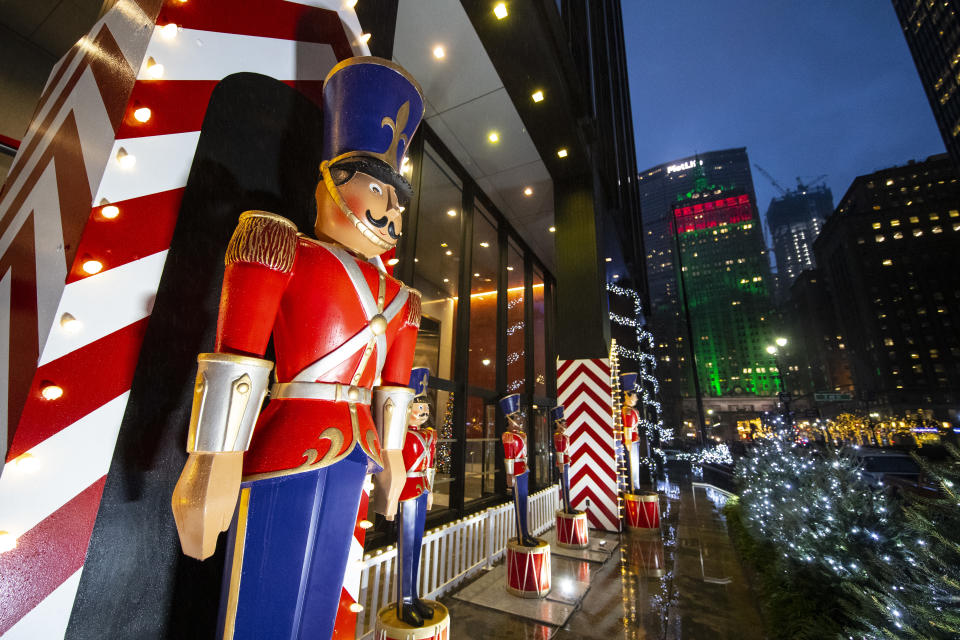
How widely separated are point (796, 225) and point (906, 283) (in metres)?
77.8

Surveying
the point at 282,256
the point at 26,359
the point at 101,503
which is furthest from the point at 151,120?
the point at 101,503

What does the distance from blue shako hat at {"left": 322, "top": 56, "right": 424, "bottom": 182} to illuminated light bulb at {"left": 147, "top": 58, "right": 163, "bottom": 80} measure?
1.44ft

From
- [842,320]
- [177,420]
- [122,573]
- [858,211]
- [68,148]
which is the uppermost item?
[858,211]

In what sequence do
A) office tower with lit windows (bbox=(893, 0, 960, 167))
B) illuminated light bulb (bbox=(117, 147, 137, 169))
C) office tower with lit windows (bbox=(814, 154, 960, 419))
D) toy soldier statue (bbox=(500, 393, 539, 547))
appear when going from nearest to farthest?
illuminated light bulb (bbox=(117, 147, 137, 169)), toy soldier statue (bbox=(500, 393, 539, 547)), office tower with lit windows (bbox=(893, 0, 960, 167)), office tower with lit windows (bbox=(814, 154, 960, 419))

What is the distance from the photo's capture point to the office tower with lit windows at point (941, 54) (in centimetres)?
3466

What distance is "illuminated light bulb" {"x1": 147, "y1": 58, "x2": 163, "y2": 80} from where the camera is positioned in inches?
40.9

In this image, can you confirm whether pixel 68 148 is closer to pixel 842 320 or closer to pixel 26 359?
pixel 26 359

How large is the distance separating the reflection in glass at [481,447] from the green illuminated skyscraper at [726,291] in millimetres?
59658

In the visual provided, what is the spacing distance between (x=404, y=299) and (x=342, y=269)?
233 millimetres

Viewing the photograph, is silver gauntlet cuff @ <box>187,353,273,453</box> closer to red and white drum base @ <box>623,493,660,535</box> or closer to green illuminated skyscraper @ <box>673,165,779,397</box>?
red and white drum base @ <box>623,493,660,535</box>

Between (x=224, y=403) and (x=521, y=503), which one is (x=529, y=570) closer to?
(x=521, y=503)

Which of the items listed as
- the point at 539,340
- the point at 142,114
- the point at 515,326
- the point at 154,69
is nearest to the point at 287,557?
the point at 142,114

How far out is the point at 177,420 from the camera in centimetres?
100

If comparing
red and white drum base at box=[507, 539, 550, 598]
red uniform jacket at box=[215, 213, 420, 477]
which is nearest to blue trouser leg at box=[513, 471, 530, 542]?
red and white drum base at box=[507, 539, 550, 598]
